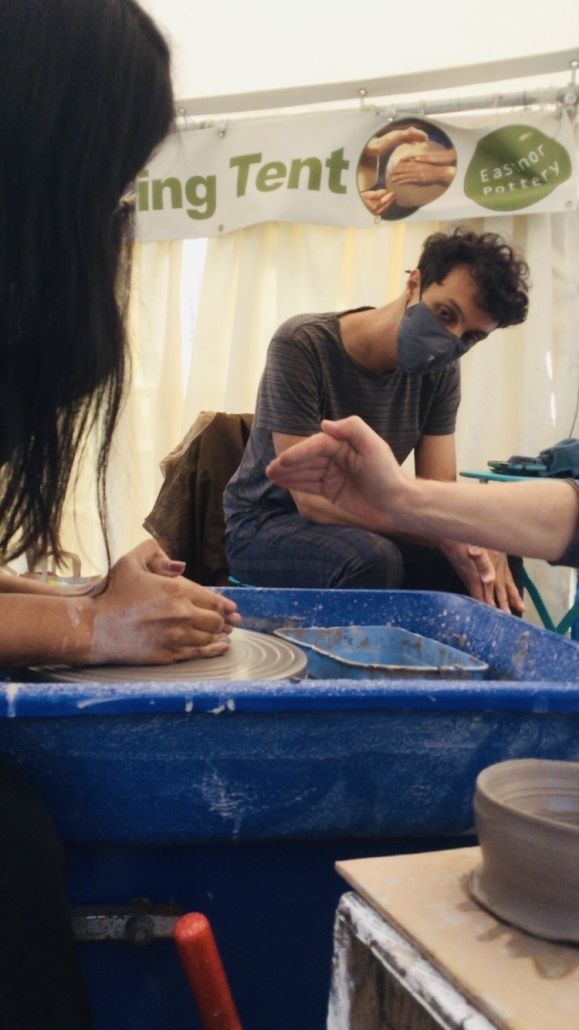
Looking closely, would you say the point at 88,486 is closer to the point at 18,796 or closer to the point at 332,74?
the point at 332,74

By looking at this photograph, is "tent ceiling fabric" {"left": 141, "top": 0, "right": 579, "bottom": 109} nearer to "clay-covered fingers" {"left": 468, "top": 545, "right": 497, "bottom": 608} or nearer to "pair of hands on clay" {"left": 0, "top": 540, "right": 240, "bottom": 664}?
"clay-covered fingers" {"left": 468, "top": 545, "right": 497, "bottom": 608}

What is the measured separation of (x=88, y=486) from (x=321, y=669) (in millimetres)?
1674

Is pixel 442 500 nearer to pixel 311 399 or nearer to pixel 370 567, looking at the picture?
pixel 370 567

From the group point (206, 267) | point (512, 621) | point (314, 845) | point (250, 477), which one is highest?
point (206, 267)

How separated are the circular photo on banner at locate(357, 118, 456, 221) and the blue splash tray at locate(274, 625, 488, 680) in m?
1.59

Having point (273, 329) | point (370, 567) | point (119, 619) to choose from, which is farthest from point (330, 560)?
point (273, 329)

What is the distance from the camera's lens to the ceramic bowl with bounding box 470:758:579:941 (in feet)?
1.65

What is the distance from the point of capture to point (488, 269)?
173cm

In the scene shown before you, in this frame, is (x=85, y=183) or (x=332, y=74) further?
(x=332, y=74)

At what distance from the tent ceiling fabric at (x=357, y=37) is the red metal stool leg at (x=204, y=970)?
2.07 metres

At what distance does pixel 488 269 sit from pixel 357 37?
1.00 metres

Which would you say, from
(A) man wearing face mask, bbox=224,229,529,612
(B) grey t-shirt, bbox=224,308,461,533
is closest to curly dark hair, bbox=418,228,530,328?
(A) man wearing face mask, bbox=224,229,529,612

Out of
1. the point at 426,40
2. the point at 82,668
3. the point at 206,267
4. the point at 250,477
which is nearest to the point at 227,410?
the point at 206,267

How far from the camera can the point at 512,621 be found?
112 cm
